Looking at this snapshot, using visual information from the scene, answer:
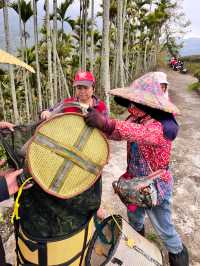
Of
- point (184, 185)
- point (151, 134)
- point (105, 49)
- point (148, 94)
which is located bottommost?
point (184, 185)

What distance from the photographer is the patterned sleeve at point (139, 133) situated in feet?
6.84

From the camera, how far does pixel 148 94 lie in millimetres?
2420

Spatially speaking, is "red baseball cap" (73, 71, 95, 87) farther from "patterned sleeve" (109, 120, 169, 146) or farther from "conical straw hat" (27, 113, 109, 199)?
"conical straw hat" (27, 113, 109, 199)

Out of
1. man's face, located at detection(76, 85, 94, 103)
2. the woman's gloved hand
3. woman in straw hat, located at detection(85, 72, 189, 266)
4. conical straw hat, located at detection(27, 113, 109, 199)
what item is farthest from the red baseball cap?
conical straw hat, located at detection(27, 113, 109, 199)

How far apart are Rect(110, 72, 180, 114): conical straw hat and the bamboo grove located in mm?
3507

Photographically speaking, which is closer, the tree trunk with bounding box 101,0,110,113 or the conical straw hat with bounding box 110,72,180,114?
the conical straw hat with bounding box 110,72,180,114

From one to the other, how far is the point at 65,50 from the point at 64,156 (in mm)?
16579

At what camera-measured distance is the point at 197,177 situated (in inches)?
234

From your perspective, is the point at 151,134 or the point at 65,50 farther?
the point at 65,50

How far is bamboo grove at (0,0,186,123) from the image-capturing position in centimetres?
1091

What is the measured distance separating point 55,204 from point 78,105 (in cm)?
66

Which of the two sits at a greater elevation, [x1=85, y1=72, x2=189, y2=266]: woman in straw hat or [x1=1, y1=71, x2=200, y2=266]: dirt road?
[x1=85, y1=72, x2=189, y2=266]: woman in straw hat

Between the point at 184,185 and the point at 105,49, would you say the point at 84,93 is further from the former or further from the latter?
the point at 105,49

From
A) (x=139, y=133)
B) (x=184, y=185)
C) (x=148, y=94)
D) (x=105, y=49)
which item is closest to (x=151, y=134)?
(x=139, y=133)
